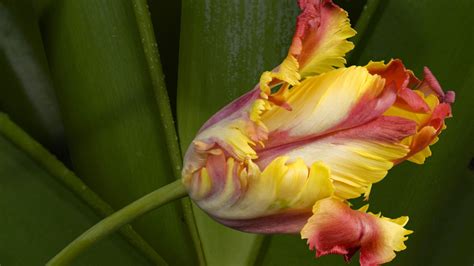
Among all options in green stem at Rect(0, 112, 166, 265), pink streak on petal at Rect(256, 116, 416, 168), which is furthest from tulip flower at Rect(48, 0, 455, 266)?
green stem at Rect(0, 112, 166, 265)

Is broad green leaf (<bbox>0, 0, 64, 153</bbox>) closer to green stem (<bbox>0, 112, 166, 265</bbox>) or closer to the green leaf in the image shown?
green stem (<bbox>0, 112, 166, 265</bbox>)

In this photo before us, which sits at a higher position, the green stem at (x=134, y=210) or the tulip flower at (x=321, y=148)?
the tulip flower at (x=321, y=148)

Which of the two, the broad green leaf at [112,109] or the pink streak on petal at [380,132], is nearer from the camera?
the pink streak on petal at [380,132]

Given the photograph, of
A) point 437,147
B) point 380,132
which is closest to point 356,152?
point 380,132

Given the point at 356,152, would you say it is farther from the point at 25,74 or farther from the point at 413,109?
the point at 25,74

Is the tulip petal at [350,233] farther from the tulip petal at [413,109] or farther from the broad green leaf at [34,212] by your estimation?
the broad green leaf at [34,212]

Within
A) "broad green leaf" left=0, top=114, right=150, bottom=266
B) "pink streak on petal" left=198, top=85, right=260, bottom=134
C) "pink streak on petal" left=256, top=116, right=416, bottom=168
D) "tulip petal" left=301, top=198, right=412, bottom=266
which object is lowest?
"broad green leaf" left=0, top=114, right=150, bottom=266

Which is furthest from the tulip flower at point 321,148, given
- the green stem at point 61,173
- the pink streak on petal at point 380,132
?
the green stem at point 61,173
